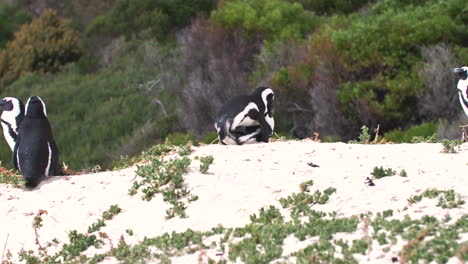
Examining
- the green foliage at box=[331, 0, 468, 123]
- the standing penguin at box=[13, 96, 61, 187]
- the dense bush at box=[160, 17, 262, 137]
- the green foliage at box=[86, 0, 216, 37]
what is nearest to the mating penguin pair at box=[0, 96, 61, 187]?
the standing penguin at box=[13, 96, 61, 187]

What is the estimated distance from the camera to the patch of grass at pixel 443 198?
6117 mm

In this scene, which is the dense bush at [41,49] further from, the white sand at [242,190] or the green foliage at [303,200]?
the green foliage at [303,200]

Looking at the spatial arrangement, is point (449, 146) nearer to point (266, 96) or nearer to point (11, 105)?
point (266, 96)

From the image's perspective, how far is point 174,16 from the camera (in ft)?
128

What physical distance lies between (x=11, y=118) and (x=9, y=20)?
3742 centimetres

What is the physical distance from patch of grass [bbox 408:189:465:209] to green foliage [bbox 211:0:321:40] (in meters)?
22.5

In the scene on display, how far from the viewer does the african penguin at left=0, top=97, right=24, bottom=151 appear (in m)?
9.84

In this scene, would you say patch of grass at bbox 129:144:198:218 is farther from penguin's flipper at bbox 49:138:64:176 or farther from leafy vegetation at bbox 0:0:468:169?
leafy vegetation at bbox 0:0:468:169

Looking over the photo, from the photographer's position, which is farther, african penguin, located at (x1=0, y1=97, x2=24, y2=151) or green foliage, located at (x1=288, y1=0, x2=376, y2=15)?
green foliage, located at (x1=288, y1=0, x2=376, y2=15)

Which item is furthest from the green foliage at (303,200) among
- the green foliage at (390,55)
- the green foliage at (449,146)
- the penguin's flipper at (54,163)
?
the green foliage at (390,55)

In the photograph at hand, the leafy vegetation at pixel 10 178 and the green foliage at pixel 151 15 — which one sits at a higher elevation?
the leafy vegetation at pixel 10 178

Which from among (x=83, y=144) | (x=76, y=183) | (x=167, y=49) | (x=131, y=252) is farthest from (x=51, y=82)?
(x=131, y=252)

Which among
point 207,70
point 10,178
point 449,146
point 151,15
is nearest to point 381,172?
point 449,146

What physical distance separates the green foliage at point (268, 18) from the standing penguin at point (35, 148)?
20.0 meters
